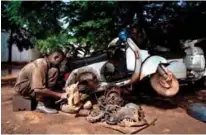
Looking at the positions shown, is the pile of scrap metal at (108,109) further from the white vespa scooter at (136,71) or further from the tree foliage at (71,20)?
the tree foliage at (71,20)

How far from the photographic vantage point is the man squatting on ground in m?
4.23

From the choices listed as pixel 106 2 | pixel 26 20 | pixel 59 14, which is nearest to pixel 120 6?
pixel 106 2

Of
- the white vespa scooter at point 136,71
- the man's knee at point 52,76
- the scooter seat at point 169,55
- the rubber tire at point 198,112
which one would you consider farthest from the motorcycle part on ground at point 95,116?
the scooter seat at point 169,55

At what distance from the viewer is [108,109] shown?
4.18 metres

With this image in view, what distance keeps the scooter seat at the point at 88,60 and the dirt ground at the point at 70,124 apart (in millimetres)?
1100

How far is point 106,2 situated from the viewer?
476 centimetres

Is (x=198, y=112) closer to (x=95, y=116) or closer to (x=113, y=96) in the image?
(x=113, y=96)

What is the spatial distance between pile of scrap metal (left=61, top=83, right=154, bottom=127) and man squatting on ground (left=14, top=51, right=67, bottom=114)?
0.53ft

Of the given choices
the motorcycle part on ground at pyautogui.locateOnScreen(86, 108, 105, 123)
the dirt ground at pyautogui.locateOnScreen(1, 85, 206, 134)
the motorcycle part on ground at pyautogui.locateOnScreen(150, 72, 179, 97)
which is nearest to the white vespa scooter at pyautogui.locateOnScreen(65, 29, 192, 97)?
the motorcycle part on ground at pyautogui.locateOnScreen(150, 72, 179, 97)

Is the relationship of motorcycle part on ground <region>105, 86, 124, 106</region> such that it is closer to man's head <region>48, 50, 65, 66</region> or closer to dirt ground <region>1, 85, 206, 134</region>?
dirt ground <region>1, 85, 206, 134</region>

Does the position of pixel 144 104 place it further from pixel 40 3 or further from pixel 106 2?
pixel 40 3

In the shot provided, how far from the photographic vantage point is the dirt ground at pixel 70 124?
373 centimetres

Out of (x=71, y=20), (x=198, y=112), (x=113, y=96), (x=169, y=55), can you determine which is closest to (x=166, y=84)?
(x=198, y=112)

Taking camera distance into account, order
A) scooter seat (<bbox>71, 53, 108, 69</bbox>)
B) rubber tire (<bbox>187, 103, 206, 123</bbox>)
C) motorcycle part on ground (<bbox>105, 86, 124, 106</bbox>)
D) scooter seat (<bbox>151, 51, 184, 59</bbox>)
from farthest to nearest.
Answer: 1. scooter seat (<bbox>151, 51, 184, 59</bbox>)
2. scooter seat (<bbox>71, 53, 108, 69</bbox>)
3. motorcycle part on ground (<bbox>105, 86, 124, 106</bbox>)
4. rubber tire (<bbox>187, 103, 206, 123</bbox>)
